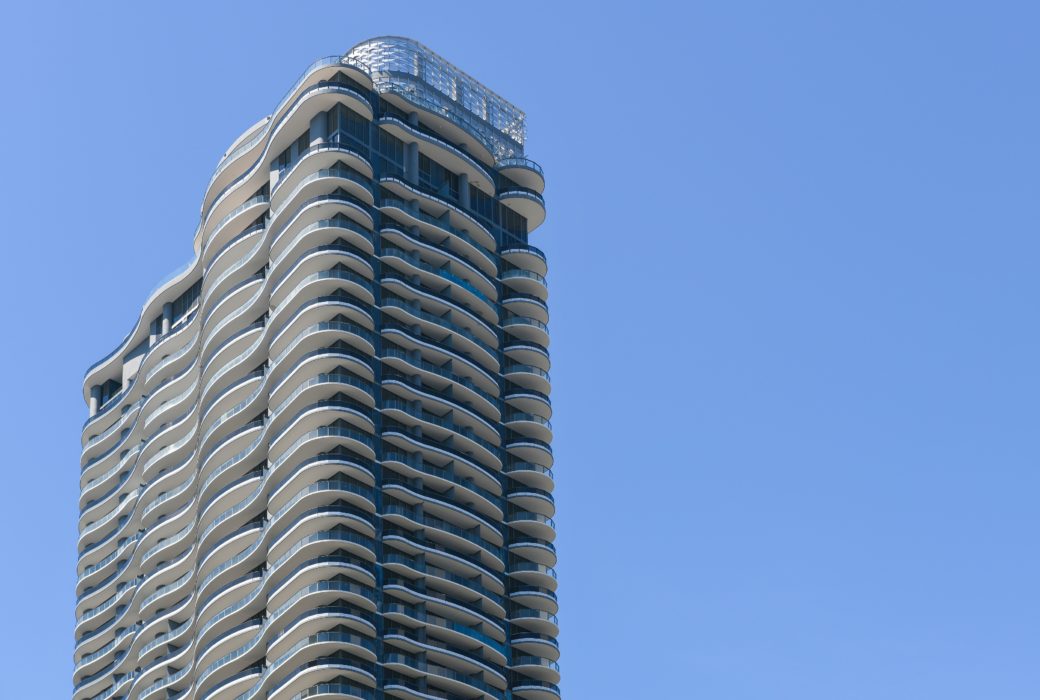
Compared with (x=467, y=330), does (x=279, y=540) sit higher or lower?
lower

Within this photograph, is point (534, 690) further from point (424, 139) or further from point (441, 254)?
point (424, 139)

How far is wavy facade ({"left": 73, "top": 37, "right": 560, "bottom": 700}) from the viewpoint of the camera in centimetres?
17062

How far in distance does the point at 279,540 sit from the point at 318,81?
49753 mm

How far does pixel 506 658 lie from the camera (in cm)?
18175

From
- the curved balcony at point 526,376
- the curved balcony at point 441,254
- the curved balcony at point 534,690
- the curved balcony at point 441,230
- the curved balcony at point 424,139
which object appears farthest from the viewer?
the curved balcony at point 526,376

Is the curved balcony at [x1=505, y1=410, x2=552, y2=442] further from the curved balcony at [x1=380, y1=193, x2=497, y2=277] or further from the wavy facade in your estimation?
the curved balcony at [x1=380, y1=193, x2=497, y2=277]

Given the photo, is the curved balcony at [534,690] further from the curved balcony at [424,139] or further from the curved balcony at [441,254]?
the curved balcony at [424,139]

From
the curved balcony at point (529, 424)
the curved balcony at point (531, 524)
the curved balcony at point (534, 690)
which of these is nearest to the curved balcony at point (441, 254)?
the curved balcony at point (529, 424)

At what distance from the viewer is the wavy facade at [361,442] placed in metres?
171

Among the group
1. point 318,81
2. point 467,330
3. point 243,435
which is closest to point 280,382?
point 243,435

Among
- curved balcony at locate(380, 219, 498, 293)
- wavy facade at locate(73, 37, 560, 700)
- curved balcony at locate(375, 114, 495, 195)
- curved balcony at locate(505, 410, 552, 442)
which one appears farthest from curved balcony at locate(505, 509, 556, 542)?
curved balcony at locate(375, 114, 495, 195)

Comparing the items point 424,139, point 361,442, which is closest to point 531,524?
A: point 361,442

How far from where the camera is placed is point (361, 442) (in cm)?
17525

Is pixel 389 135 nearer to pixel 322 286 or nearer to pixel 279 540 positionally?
pixel 322 286
